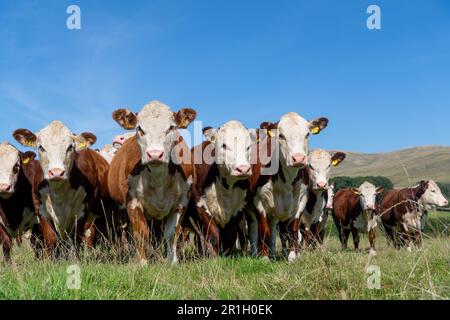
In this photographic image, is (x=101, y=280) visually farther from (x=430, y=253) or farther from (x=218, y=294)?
(x=430, y=253)

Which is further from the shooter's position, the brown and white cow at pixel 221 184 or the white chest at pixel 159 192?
the brown and white cow at pixel 221 184

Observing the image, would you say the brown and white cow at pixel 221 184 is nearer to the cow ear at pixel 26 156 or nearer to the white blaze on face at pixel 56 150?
the white blaze on face at pixel 56 150

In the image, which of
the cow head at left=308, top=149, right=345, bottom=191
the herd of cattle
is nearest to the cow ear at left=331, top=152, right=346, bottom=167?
the cow head at left=308, top=149, right=345, bottom=191

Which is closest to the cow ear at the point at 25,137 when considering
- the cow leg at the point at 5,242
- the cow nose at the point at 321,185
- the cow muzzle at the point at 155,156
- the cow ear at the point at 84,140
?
the cow ear at the point at 84,140

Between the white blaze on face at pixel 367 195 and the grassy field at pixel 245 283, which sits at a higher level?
the grassy field at pixel 245 283

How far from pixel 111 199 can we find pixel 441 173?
453ft

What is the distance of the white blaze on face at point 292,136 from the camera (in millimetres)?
9594

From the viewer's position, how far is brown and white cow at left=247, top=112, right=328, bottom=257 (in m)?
9.79

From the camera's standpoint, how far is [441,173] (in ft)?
436

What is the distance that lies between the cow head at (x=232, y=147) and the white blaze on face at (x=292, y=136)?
78 cm

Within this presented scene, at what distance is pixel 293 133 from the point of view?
32.2ft

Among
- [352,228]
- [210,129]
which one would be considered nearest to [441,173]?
[352,228]

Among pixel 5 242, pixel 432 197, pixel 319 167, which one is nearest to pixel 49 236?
pixel 5 242
